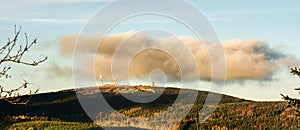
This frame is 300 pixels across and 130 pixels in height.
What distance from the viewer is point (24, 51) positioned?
17.7 meters

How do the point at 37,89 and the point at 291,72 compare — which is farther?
the point at 291,72

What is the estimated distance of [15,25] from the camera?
18.2 metres

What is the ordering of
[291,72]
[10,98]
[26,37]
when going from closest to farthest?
1. [26,37]
2. [10,98]
3. [291,72]

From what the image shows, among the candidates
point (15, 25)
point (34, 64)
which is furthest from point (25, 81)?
point (15, 25)

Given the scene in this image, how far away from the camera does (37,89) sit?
774 inches

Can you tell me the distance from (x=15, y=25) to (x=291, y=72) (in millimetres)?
26103

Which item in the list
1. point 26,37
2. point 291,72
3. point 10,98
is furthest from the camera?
point 291,72

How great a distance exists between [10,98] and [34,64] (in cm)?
136

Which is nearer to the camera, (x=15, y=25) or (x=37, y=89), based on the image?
(x=15, y=25)

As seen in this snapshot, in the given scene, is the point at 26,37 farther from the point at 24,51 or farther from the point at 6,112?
the point at 6,112

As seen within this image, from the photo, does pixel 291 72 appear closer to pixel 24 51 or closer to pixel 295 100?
pixel 295 100

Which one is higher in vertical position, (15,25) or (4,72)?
(15,25)

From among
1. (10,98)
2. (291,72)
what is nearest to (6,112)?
(10,98)

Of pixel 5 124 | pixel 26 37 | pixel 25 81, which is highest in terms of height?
pixel 26 37
